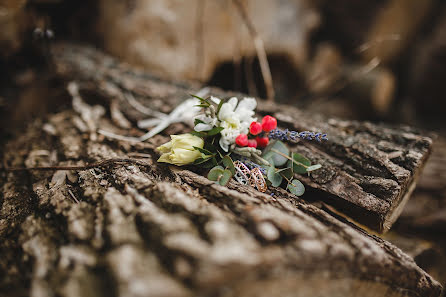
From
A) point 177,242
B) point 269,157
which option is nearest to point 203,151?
point 269,157

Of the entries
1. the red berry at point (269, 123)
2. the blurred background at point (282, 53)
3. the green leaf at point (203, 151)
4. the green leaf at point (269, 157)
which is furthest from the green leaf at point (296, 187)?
the blurred background at point (282, 53)

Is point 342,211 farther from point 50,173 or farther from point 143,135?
point 50,173

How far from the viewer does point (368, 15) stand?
8.34 ft

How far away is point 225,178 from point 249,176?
128mm

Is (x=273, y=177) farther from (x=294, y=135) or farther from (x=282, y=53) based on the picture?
(x=282, y=53)

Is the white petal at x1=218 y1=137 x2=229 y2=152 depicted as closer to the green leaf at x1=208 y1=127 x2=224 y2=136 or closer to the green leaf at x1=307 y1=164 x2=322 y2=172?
the green leaf at x1=208 y1=127 x2=224 y2=136

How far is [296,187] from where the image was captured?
905 mm

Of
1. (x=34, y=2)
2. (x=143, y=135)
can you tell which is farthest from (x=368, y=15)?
(x=34, y=2)

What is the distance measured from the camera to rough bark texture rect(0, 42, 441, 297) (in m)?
0.53

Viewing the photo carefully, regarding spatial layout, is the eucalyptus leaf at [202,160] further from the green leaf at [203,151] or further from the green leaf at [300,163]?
the green leaf at [300,163]

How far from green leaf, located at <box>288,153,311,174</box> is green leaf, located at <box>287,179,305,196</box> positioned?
1.8 inches

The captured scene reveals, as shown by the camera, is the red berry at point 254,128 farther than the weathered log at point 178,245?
Yes

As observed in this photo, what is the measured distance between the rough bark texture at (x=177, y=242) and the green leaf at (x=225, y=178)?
32mm

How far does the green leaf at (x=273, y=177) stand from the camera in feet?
2.90
